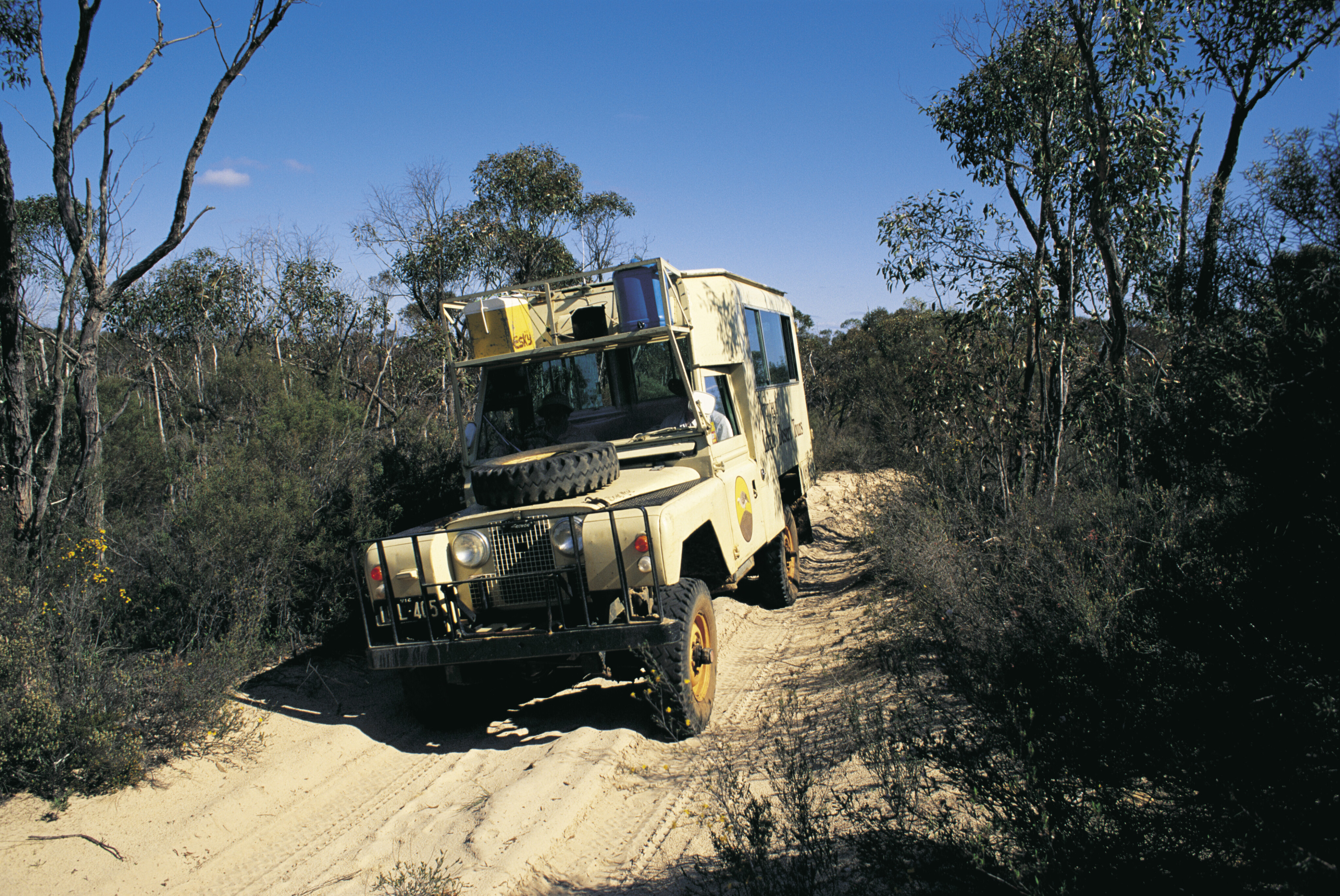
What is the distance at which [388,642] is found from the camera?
15.9 ft

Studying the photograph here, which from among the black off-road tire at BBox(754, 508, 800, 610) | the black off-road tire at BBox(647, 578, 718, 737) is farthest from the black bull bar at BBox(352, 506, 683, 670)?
the black off-road tire at BBox(754, 508, 800, 610)

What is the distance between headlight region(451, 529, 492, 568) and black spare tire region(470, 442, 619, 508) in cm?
36

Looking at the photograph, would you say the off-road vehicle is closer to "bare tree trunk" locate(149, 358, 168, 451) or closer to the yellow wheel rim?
the yellow wheel rim

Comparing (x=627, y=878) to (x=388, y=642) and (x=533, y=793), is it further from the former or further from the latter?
(x=388, y=642)

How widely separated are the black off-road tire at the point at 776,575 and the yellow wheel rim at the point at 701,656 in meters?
2.08

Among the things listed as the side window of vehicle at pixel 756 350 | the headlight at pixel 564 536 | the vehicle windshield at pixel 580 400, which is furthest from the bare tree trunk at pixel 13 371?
the side window of vehicle at pixel 756 350

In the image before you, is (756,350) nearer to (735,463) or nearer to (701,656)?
(735,463)

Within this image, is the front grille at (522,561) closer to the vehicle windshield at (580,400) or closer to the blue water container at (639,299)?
the vehicle windshield at (580,400)

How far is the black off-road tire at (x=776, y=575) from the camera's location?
23.6 feet

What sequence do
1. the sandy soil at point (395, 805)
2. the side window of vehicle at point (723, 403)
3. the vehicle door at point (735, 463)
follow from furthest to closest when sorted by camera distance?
the side window of vehicle at point (723, 403)
the vehicle door at point (735, 463)
the sandy soil at point (395, 805)

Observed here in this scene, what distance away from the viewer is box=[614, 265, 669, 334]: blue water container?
5.66 meters

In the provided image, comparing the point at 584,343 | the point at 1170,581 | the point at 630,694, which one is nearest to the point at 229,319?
the point at 584,343

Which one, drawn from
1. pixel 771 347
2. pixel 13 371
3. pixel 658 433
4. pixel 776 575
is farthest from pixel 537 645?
pixel 13 371

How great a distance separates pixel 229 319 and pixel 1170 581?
50.6 ft
